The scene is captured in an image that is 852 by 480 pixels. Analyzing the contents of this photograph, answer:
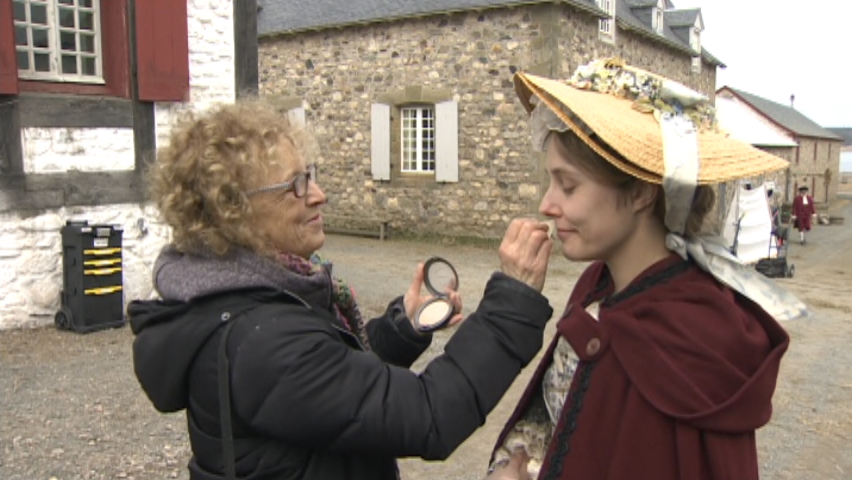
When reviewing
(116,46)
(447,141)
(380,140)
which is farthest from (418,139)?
(116,46)

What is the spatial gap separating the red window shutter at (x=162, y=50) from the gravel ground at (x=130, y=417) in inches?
94.0

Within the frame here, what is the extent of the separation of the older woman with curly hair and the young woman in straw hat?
14 cm

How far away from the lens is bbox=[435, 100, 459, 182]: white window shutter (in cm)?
1346

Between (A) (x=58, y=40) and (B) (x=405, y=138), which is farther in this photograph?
(B) (x=405, y=138)

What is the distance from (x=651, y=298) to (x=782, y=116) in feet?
111

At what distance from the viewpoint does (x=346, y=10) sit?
15.0m

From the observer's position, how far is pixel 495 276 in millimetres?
1590

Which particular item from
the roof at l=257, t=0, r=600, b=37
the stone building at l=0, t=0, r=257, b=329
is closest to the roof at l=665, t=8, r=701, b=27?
the roof at l=257, t=0, r=600, b=37

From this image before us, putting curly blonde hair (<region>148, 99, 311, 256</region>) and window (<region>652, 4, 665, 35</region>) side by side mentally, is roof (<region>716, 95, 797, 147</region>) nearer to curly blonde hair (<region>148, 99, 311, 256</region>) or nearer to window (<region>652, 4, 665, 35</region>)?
window (<region>652, 4, 665, 35</region>)

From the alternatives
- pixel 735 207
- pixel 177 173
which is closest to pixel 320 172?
pixel 735 207

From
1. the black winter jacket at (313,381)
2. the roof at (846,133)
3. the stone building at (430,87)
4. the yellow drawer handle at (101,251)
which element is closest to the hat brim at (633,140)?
the black winter jacket at (313,381)

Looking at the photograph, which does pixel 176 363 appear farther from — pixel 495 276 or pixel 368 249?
pixel 368 249

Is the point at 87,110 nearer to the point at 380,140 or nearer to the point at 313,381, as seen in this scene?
the point at 313,381

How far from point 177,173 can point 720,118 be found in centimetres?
123
